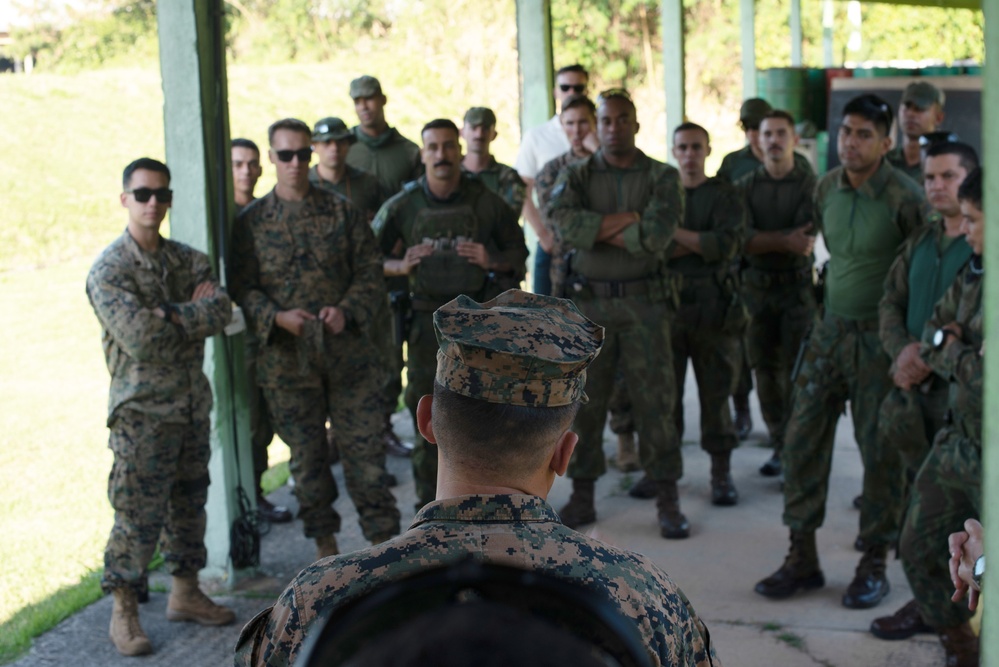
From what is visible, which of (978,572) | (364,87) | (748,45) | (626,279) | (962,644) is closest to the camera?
(978,572)

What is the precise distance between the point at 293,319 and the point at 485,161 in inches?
96.3

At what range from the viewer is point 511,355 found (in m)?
1.78

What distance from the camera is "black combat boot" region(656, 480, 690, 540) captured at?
6039mm

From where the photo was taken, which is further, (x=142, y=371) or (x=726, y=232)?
(x=726, y=232)

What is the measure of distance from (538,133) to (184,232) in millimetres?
3560

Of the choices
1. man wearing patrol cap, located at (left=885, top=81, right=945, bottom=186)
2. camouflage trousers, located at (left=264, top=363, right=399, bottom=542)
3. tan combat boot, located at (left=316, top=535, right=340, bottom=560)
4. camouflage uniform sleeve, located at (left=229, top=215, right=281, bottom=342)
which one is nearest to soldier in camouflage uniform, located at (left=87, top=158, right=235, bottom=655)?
camouflage uniform sleeve, located at (left=229, top=215, right=281, bottom=342)

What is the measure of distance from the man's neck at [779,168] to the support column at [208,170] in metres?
3.18

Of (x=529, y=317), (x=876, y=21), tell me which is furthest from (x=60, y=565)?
(x=876, y=21)

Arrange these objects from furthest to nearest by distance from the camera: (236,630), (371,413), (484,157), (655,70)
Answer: (655,70) → (484,157) → (371,413) → (236,630)

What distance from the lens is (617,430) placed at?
740 centimetres

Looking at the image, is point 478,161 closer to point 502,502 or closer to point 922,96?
point 922,96

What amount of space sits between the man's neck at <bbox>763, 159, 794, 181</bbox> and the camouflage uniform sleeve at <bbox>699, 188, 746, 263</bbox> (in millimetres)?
454

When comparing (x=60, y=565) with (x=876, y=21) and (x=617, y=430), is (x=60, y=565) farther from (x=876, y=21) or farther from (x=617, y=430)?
(x=876, y=21)

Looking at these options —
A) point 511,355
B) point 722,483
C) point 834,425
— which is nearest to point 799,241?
point 722,483
